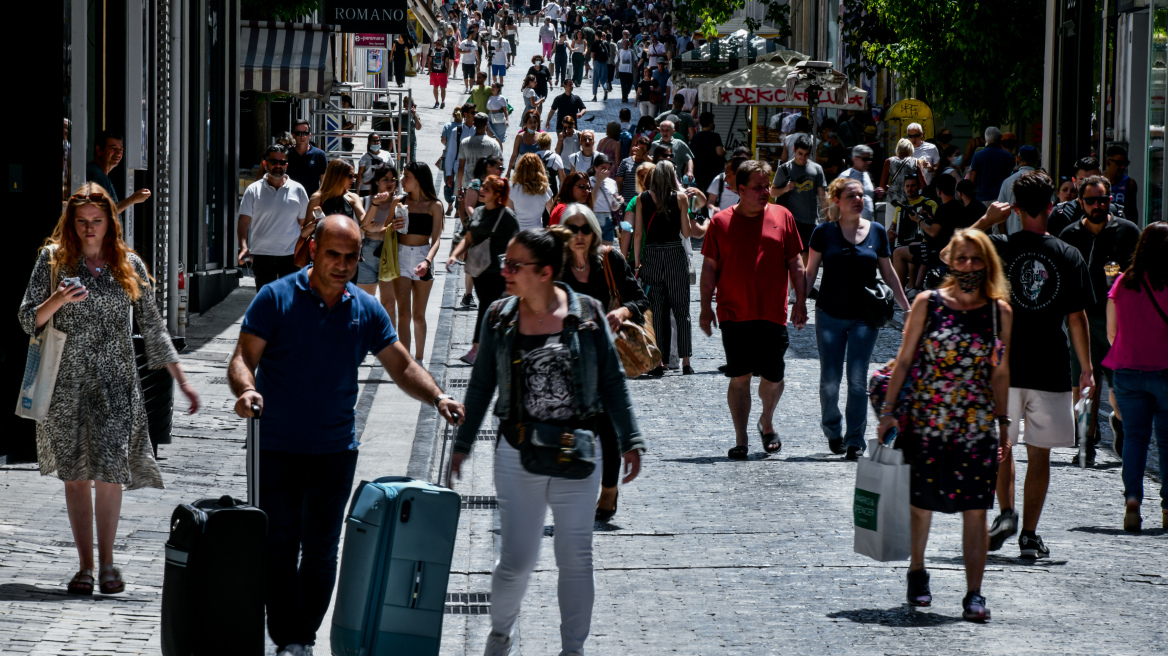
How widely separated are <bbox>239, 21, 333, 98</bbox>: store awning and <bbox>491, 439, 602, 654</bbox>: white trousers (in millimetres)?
16743

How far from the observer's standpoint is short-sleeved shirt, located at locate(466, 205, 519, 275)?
42.9 ft

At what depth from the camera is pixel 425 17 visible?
45.7 meters

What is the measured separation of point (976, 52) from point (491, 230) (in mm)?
13773

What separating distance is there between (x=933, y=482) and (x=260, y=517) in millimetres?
2902

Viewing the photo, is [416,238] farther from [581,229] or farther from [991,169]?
[991,169]

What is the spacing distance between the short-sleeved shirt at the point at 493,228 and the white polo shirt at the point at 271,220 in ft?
6.01

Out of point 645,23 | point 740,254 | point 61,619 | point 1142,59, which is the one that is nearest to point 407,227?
point 740,254

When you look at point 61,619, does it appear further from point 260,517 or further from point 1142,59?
point 1142,59

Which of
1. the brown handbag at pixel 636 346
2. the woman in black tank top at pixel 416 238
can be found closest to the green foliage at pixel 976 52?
the woman in black tank top at pixel 416 238

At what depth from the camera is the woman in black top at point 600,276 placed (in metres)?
8.78

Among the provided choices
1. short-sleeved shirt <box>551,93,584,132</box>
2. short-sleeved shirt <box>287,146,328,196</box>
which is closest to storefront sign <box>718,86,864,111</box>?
short-sleeved shirt <box>551,93,584,132</box>

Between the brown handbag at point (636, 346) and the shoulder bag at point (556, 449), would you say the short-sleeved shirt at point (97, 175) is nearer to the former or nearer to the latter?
the brown handbag at point (636, 346)

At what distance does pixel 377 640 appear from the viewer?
585 centimetres

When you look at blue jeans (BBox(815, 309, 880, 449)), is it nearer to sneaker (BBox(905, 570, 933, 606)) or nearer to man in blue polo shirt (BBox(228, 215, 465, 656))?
sneaker (BBox(905, 570, 933, 606))
